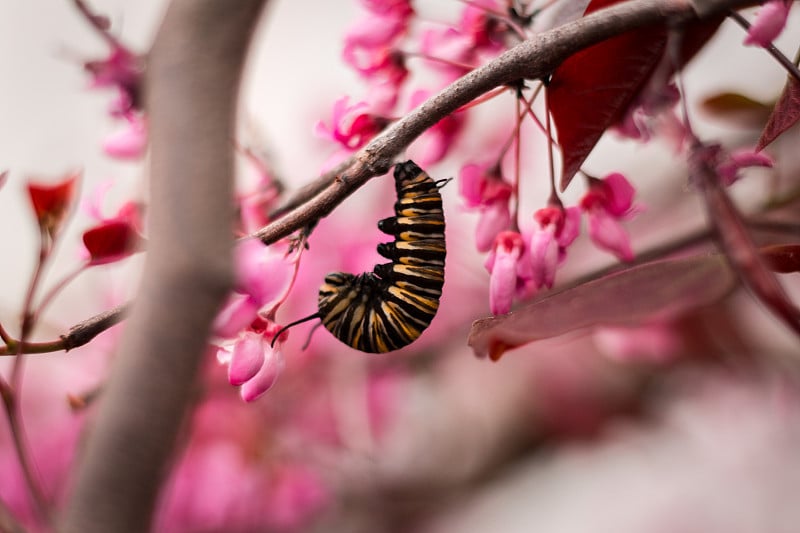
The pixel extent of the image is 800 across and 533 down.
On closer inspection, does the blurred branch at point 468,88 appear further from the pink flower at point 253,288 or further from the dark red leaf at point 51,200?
the dark red leaf at point 51,200

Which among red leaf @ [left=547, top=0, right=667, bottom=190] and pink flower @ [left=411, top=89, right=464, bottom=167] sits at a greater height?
red leaf @ [left=547, top=0, right=667, bottom=190]

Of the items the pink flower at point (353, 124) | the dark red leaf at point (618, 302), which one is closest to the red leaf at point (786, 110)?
the dark red leaf at point (618, 302)

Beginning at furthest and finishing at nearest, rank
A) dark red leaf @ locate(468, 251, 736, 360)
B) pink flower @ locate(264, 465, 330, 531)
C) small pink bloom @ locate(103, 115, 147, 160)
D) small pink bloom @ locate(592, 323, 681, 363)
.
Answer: pink flower @ locate(264, 465, 330, 531), small pink bloom @ locate(592, 323, 681, 363), small pink bloom @ locate(103, 115, 147, 160), dark red leaf @ locate(468, 251, 736, 360)

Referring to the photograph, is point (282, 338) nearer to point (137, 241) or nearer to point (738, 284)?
point (137, 241)

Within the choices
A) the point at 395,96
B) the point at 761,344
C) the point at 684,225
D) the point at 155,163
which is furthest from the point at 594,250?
the point at 155,163

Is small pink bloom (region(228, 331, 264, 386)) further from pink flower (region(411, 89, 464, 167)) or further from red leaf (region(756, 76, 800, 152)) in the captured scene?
red leaf (region(756, 76, 800, 152))

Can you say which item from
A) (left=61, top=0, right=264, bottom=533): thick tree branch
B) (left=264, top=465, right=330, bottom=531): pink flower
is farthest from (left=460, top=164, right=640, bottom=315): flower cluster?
(left=264, top=465, right=330, bottom=531): pink flower
